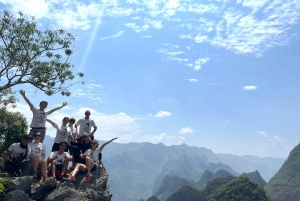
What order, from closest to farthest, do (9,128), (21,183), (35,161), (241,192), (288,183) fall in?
(21,183) → (35,161) → (9,128) → (241,192) → (288,183)

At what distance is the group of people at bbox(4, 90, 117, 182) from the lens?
29.4 feet

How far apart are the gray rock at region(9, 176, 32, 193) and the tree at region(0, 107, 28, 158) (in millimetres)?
6627

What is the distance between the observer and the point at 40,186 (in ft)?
28.6

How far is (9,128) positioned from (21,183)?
6958 millimetres

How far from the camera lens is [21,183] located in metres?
8.41

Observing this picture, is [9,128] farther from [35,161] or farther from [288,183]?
[288,183]

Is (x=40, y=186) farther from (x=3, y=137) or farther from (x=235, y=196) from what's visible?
(x=235, y=196)

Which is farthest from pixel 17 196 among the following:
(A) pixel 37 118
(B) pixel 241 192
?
(B) pixel 241 192

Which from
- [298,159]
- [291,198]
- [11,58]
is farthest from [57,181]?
[298,159]

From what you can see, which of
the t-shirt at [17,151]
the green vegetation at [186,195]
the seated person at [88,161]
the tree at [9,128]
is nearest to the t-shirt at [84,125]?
the seated person at [88,161]

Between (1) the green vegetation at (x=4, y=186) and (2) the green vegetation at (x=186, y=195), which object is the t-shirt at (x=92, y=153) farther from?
(2) the green vegetation at (x=186, y=195)

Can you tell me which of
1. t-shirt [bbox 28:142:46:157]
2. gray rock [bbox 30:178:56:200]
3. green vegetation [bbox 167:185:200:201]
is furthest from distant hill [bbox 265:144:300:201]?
t-shirt [bbox 28:142:46:157]

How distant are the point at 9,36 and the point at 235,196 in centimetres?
6713

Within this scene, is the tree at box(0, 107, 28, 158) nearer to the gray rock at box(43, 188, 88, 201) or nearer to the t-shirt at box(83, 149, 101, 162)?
the t-shirt at box(83, 149, 101, 162)
